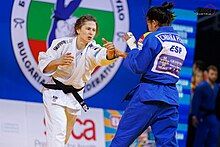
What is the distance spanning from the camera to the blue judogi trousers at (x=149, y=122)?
684cm

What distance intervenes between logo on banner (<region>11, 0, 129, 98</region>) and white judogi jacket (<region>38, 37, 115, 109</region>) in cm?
129

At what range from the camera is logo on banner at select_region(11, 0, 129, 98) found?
28.7ft

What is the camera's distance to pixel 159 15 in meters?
7.00

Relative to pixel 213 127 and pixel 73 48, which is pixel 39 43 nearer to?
pixel 73 48

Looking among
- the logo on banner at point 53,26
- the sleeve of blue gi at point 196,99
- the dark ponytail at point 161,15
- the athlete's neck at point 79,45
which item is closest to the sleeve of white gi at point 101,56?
the athlete's neck at point 79,45

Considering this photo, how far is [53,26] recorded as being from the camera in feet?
29.2

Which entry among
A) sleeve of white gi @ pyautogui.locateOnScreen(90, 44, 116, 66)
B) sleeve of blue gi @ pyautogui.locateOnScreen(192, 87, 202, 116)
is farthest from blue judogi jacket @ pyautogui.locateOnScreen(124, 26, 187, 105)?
sleeve of blue gi @ pyautogui.locateOnScreen(192, 87, 202, 116)

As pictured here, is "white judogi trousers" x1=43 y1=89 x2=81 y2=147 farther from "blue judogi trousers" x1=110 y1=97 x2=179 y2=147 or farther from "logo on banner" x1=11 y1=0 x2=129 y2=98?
"logo on banner" x1=11 y1=0 x2=129 y2=98

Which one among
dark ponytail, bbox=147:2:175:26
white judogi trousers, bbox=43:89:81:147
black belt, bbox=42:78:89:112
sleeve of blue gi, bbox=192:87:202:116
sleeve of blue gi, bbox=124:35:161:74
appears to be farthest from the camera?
sleeve of blue gi, bbox=192:87:202:116

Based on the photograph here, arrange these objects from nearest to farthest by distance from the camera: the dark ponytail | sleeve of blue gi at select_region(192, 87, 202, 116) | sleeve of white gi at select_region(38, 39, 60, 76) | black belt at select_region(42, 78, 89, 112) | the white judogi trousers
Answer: the dark ponytail → the white judogi trousers → sleeve of white gi at select_region(38, 39, 60, 76) → black belt at select_region(42, 78, 89, 112) → sleeve of blue gi at select_region(192, 87, 202, 116)

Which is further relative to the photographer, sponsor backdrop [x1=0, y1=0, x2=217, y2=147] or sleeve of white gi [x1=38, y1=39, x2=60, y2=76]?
sponsor backdrop [x1=0, y1=0, x2=217, y2=147]

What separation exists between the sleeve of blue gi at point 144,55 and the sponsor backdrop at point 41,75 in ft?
7.34

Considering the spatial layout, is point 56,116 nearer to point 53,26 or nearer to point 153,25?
point 153,25

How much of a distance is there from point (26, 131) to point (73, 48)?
1.75m
